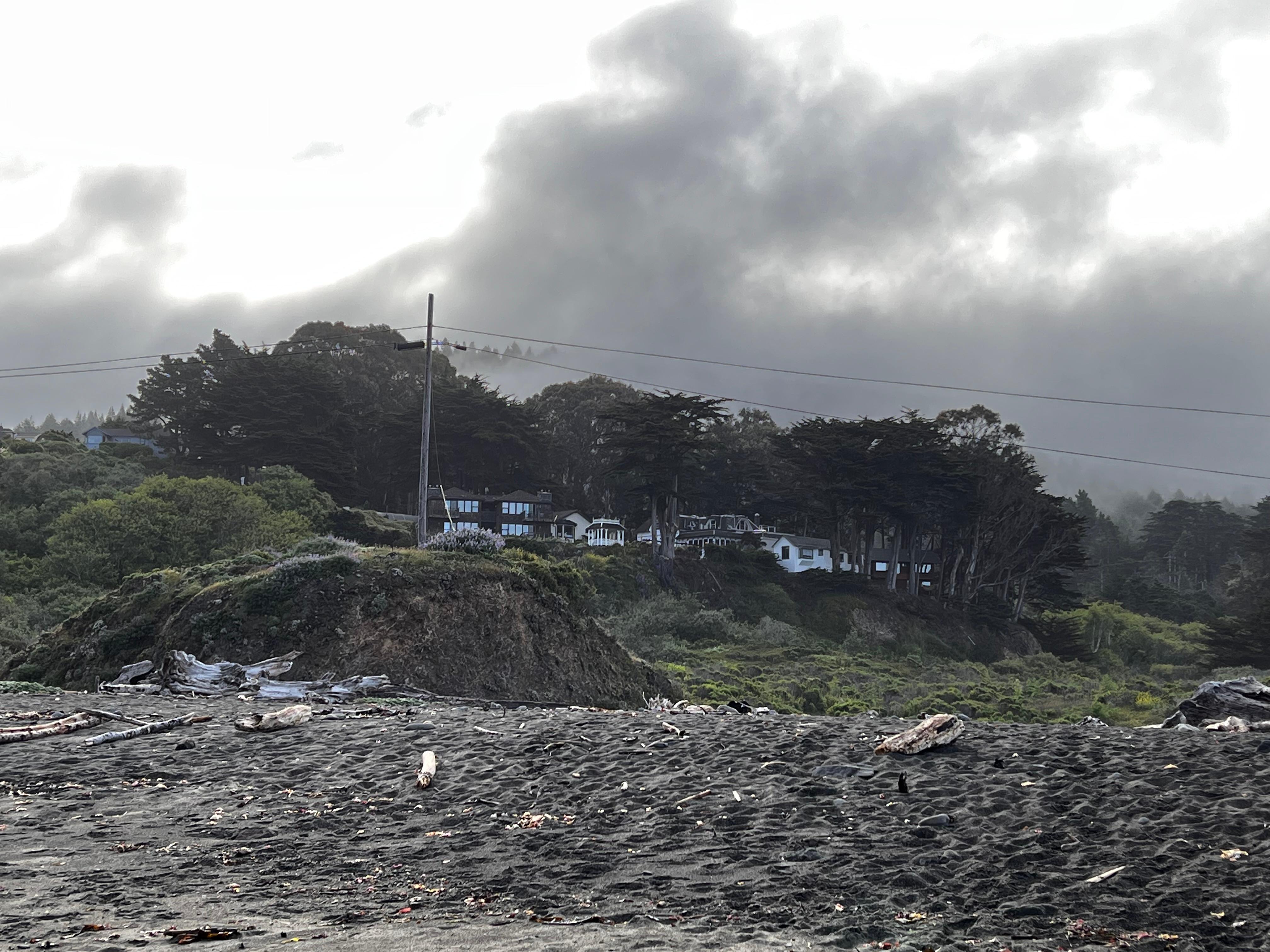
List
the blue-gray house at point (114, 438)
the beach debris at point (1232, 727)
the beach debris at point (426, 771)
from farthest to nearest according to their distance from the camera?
the blue-gray house at point (114, 438) → the beach debris at point (1232, 727) → the beach debris at point (426, 771)

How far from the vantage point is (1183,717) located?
33.6 feet

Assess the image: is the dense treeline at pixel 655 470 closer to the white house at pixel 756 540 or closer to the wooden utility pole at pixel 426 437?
the white house at pixel 756 540

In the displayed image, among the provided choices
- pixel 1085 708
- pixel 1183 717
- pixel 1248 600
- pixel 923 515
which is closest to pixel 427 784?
pixel 1183 717

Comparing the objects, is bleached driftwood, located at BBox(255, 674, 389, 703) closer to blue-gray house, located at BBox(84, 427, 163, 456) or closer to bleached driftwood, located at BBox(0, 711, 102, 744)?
bleached driftwood, located at BBox(0, 711, 102, 744)

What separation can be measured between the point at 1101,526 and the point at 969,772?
123 meters

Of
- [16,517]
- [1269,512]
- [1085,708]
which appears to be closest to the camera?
[1085,708]

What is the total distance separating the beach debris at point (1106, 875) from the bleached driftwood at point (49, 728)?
407 inches

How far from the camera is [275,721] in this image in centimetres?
1080

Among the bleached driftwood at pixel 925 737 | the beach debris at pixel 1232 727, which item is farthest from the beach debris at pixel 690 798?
the beach debris at pixel 1232 727

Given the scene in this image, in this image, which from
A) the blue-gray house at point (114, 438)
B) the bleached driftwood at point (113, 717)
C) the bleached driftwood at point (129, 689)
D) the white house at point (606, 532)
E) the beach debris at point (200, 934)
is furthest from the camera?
the blue-gray house at point (114, 438)

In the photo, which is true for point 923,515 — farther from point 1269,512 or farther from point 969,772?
point 969,772

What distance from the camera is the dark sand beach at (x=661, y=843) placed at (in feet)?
15.9

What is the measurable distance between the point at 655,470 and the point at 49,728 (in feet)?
159

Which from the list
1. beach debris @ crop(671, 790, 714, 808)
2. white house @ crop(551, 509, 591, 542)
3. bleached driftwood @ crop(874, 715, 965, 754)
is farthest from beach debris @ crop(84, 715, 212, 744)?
white house @ crop(551, 509, 591, 542)
